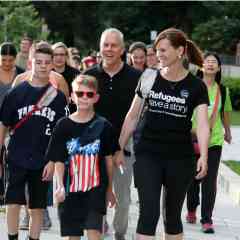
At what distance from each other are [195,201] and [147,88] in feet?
10.3

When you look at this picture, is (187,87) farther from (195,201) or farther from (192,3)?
(192,3)

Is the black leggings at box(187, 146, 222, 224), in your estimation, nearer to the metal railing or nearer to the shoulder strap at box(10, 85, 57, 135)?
the shoulder strap at box(10, 85, 57, 135)

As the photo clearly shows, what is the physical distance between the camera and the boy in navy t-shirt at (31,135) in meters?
6.71

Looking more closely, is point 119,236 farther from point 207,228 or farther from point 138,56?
point 138,56

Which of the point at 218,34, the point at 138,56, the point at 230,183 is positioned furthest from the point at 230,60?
the point at 138,56

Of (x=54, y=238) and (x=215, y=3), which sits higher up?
(x=215, y=3)

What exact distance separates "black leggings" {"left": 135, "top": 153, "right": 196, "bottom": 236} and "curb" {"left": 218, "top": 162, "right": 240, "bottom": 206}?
4.36 metres

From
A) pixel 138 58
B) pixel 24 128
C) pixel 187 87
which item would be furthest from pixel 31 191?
pixel 138 58

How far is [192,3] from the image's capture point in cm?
6531

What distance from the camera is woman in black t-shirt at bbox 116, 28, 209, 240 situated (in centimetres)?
607

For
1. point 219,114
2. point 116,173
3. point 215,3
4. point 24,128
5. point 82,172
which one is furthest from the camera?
point 215,3

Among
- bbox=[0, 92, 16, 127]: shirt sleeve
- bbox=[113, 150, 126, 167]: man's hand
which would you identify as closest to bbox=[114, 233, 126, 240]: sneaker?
bbox=[113, 150, 126, 167]: man's hand

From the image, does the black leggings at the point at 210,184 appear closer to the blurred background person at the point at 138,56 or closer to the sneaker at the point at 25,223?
the blurred background person at the point at 138,56

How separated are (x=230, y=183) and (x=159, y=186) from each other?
5.30 m
